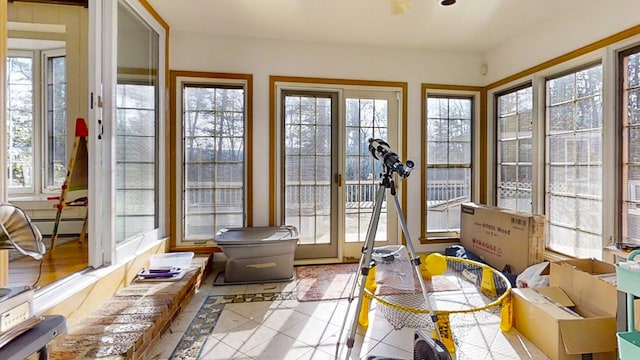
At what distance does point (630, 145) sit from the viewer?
2.29 m

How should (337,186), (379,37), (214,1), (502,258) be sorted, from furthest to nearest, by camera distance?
1. (337,186)
2. (379,37)
3. (502,258)
4. (214,1)

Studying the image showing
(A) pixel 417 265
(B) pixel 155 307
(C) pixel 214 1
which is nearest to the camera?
(A) pixel 417 265

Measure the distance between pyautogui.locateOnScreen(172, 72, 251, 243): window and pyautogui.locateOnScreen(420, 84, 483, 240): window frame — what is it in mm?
2020

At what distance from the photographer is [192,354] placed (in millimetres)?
1826

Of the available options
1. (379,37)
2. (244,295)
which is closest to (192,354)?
(244,295)

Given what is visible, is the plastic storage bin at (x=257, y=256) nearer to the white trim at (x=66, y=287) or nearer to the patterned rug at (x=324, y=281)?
the patterned rug at (x=324, y=281)

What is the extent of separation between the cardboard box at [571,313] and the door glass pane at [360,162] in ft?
5.74

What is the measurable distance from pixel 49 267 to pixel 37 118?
187 centimetres

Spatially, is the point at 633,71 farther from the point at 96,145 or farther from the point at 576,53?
the point at 96,145

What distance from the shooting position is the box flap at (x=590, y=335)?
1.65 meters

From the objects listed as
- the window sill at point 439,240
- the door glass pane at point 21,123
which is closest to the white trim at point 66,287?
the door glass pane at point 21,123

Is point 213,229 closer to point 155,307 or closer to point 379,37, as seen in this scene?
point 155,307

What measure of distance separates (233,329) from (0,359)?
142cm

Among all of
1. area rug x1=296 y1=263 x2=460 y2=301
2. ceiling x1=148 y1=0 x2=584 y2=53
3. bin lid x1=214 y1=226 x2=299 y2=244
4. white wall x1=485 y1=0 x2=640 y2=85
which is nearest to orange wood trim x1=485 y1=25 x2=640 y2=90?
white wall x1=485 y1=0 x2=640 y2=85
